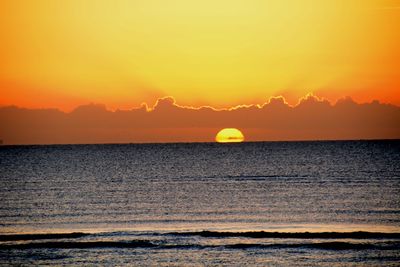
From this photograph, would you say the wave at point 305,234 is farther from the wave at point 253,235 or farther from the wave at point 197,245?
the wave at point 197,245

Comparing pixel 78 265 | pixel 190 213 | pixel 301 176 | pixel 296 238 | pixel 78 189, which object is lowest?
pixel 78 265

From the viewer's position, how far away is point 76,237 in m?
46.1

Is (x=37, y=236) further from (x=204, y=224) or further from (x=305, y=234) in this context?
(x=305, y=234)

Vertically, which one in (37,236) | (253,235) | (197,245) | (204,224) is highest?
(204,224)

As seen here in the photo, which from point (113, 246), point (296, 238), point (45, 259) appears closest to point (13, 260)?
point (45, 259)

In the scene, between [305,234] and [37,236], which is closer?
[305,234]

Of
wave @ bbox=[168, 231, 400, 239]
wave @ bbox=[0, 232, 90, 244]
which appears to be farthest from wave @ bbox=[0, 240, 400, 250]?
wave @ bbox=[0, 232, 90, 244]

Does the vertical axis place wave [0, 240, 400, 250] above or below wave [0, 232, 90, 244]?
below

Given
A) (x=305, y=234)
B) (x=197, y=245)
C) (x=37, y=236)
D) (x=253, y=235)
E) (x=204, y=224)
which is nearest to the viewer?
(x=197, y=245)

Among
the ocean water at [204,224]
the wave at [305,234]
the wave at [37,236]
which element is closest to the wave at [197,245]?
the ocean water at [204,224]

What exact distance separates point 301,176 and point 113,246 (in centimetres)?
7381

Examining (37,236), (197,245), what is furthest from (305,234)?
(37,236)

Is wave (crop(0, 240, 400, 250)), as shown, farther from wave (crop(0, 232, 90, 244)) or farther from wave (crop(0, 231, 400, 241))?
wave (crop(0, 232, 90, 244))

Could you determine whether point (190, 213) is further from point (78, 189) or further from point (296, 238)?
point (78, 189)
